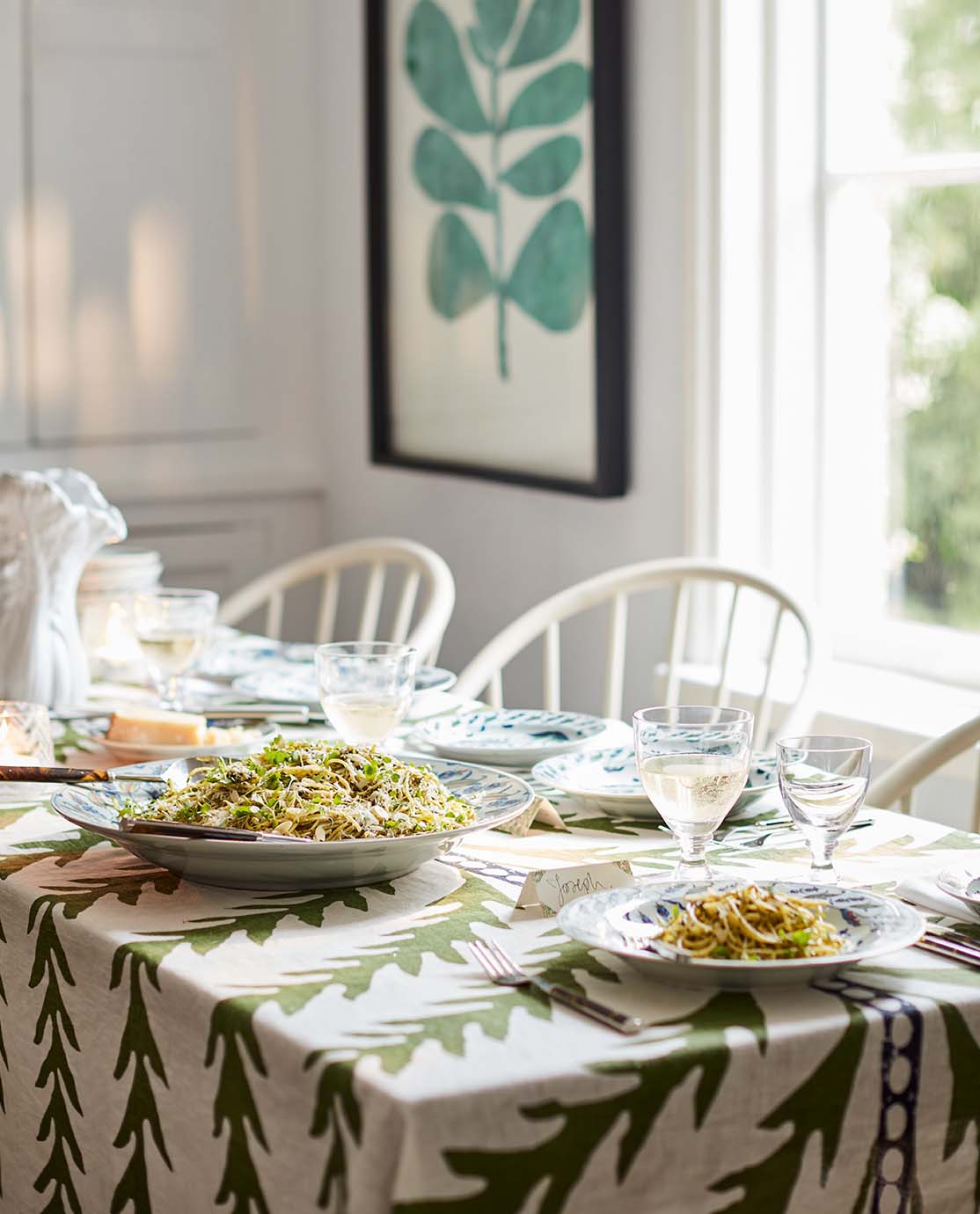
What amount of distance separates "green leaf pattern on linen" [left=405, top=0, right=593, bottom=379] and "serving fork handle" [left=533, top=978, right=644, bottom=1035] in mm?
1929

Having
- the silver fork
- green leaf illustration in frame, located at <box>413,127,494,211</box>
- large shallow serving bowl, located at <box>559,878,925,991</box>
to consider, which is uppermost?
green leaf illustration in frame, located at <box>413,127,494,211</box>

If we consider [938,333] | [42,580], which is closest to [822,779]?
[42,580]

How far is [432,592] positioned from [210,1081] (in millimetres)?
1513

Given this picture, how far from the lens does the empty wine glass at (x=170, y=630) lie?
1.88m

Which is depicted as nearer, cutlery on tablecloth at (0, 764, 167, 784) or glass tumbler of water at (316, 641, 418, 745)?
cutlery on tablecloth at (0, 764, 167, 784)

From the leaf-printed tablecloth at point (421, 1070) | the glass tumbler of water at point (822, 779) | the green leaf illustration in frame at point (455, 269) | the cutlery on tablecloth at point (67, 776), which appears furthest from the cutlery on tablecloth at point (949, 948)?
the green leaf illustration in frame at point (455, 269)

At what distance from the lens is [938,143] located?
96.7 inches

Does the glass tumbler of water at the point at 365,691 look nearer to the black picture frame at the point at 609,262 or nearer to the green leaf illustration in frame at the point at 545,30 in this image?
the black picture frame at the point at 609,262

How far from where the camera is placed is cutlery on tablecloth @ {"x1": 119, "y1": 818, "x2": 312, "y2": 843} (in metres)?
1.19

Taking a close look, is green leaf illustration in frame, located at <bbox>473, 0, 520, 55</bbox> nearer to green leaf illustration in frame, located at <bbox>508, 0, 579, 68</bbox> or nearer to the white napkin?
green leaf illustration in frame, located at <bbox>508, 0, 579, 68</bbox>

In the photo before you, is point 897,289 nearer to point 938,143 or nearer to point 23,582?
point 938,143

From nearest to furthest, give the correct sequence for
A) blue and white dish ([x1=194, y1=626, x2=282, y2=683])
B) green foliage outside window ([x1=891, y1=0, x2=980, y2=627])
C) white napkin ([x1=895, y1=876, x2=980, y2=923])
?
white napkin ([x1=895, y1=876, x2=980, y2=923])
blue and white dish ([x1=194, y1=626, x2=282, y2=683])
green foliage outside window ([x1=891, y1=0, x2=980, y2=627])

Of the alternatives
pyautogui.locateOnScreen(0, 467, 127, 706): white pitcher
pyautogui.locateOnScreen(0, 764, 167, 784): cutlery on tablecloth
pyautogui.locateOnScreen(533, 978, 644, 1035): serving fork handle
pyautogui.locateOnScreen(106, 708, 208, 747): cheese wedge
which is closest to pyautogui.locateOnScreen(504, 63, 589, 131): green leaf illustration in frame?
pyautogui.locateOnScreen(0, 467, 127, 706): white pitcher

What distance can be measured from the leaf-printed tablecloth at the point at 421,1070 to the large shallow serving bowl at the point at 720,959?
16 millimetres
